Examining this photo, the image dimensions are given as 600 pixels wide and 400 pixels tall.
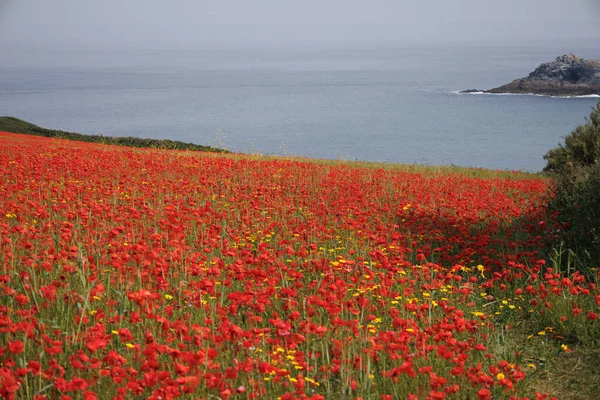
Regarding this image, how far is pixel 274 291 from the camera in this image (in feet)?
20.7

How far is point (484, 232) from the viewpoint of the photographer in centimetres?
1070

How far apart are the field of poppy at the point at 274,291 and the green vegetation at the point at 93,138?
60.2 ft

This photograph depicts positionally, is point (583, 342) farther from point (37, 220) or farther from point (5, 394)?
point (37, 220)

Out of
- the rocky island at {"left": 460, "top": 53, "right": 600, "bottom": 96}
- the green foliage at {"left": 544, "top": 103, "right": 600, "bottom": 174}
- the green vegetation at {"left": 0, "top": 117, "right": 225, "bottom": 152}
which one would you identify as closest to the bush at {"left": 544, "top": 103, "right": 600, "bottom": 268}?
the green foliage at {"left": 544, "top": 103, "right": 600, "bottom": 174}

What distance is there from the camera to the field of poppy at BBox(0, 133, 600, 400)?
16.1 ft

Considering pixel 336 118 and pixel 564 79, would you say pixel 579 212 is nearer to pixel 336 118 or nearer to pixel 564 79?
pixel 336 118

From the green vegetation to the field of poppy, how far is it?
18.4m

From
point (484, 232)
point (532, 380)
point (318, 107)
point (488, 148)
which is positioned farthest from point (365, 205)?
point (318, 107)

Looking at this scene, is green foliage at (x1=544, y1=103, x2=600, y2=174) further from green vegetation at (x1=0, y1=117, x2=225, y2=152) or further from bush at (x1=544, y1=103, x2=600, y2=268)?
green vegetation at (x1=0, y1=117, x2=225, y2=152)

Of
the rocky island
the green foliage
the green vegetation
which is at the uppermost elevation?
the rocky island

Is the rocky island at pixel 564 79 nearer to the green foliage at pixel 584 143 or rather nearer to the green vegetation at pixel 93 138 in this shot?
the green vegetation at pixel 93 138

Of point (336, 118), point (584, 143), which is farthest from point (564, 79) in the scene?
point (584, 143)

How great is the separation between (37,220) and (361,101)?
11807 centimetres

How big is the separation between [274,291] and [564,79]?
447 feet
